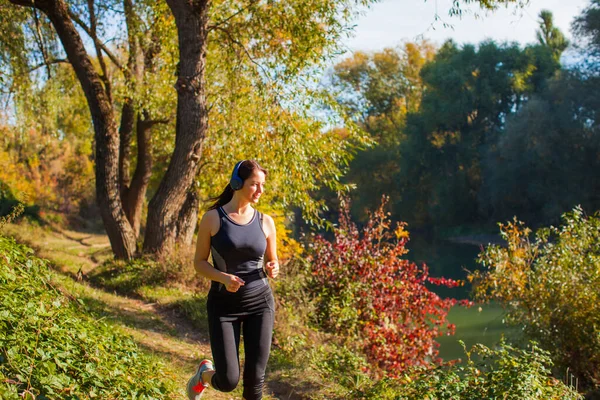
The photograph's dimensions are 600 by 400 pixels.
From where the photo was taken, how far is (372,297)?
951 cm

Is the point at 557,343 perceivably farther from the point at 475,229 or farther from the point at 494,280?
the point at 475,229

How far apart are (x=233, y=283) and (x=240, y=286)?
0.54 ft

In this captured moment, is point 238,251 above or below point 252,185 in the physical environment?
below

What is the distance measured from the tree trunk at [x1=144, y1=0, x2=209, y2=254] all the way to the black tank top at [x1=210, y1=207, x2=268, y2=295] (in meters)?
6.61

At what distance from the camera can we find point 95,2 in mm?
13078

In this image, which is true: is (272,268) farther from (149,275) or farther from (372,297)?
(149,275)

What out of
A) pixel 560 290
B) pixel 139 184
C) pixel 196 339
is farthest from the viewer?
pixel 139 184

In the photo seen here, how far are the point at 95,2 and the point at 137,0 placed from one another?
3.06 ft

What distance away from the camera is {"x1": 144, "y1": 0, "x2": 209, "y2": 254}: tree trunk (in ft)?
34.3

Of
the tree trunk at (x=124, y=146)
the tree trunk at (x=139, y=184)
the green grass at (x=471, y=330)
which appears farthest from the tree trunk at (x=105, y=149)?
the green grass at (x=471, y=330)

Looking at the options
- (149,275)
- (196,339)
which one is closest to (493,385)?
(196,339)

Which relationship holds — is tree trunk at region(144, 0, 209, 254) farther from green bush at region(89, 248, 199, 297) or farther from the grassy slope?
the grassy slope

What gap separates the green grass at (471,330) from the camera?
49.6ft

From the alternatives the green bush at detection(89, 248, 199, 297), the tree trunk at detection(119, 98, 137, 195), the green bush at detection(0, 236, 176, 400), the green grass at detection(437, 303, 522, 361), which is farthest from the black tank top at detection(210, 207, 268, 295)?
the tree trunk at detection(119, 98, 137, 195)
